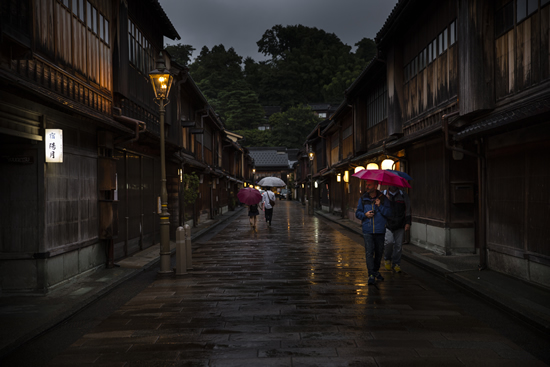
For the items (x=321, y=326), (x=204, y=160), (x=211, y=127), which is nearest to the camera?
(x=321, y=326)

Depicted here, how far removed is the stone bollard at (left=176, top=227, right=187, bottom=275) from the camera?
35.4 feet

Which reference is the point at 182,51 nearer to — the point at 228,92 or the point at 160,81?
the point at 228,92

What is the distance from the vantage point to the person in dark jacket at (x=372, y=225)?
30.5 ft

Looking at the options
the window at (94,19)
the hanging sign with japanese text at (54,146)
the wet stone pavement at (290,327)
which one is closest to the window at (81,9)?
the window at (94,19)

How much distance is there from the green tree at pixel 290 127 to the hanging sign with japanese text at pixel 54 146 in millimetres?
78880

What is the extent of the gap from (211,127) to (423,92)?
2309 cm

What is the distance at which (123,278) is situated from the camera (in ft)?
33.0

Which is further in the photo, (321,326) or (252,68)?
(252,68)

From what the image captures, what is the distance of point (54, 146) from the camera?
8469 millimetres

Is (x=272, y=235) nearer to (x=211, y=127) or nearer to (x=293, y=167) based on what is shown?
(x=211, y=127)

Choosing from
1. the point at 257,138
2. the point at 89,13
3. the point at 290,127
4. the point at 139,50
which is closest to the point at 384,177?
the point at 89,13

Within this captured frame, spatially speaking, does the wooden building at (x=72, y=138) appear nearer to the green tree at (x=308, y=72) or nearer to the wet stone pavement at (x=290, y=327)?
the wet stone pavement at (x=290, y=327)

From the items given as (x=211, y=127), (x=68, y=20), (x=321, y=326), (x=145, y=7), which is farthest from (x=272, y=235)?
(x=211, y=127)

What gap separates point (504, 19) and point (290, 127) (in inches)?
3182
